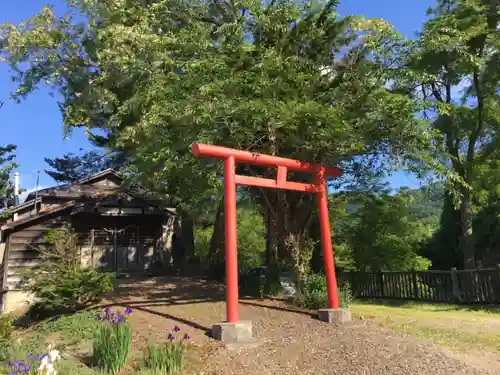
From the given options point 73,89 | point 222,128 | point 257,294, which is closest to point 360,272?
point 257,294

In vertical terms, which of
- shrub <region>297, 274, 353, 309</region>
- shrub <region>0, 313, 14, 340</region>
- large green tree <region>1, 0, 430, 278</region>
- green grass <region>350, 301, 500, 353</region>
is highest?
large green tree <region>1, 0, 430, 278</region>

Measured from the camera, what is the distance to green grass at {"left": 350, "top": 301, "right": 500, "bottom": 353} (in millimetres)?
8648

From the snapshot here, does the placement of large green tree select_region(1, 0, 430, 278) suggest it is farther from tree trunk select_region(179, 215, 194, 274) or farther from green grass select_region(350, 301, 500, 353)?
tree trunk select_region(179, 215, 194, 274)

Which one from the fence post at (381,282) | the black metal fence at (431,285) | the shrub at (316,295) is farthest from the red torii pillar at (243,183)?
the fence post at (381,282)

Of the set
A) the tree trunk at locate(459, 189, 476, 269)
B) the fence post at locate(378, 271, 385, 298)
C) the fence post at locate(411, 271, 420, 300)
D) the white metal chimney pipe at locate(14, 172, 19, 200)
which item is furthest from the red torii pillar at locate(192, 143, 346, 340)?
the white metal chimney pipe at locate(14, 172, 19, 200)

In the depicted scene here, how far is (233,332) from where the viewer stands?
7.88m

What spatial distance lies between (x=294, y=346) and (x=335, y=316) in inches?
80.4

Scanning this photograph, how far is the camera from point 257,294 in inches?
484

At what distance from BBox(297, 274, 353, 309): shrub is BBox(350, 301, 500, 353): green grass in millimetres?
675

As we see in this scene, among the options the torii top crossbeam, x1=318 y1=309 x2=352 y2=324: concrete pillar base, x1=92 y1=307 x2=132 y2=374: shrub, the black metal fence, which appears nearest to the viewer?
x1=92 y1=307 x2=132 y2=374: shrub

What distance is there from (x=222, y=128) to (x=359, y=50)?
428 centimetres

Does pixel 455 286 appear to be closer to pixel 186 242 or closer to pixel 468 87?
pixel 468 87

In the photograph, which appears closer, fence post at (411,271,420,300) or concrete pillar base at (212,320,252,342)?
concrete pillar base at (212,320,252,342)

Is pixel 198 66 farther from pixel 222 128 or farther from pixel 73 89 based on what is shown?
pixel 73 89
